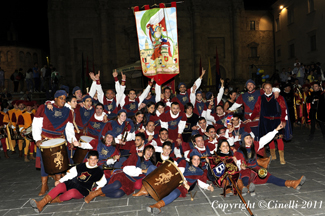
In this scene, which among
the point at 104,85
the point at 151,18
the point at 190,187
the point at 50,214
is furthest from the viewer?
the point at 104,85

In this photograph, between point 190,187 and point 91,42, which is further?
point 91,42

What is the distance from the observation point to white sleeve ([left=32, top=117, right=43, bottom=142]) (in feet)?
17.2

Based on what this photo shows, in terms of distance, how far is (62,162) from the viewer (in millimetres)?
4988

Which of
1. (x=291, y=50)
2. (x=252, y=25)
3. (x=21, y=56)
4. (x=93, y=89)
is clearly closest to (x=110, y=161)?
(x=93, y=89)

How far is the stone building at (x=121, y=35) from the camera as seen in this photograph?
78.3 feet

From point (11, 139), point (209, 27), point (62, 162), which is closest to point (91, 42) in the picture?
point (209, 27)

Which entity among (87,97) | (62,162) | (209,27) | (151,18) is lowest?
(62,162)

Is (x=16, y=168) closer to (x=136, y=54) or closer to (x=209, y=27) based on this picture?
(x=136, y=54)

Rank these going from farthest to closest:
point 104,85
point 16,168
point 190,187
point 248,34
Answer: point 248,34 < point 104,85 < point 16,168 < point 190,187

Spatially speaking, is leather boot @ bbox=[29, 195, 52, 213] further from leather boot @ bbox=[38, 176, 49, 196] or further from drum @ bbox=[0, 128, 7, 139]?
drum @ bbox=[0, 128, 7, 139]

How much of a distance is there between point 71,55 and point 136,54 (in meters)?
6.52

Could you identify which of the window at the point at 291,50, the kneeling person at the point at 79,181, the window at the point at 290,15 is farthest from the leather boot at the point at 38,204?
the window at the point at 290,15

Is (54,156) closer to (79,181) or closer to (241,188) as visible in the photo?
(79,181)

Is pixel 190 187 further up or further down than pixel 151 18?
further down
